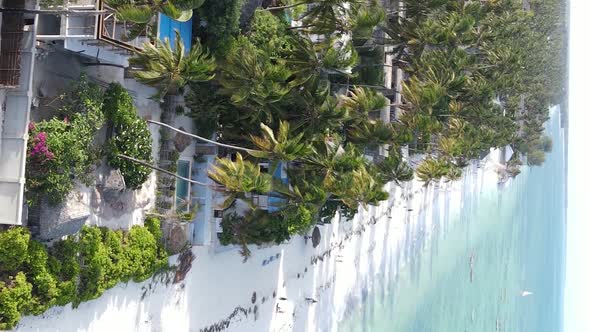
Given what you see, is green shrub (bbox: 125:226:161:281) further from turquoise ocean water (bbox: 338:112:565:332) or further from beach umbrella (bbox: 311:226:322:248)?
turquoise ocean water (bbox: 338:112:565:332)

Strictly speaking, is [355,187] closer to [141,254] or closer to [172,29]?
A: [141,254]

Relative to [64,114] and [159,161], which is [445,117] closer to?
[159,161]

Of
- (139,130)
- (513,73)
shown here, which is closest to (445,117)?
(513,73)

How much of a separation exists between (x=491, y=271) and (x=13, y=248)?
50.1 meters

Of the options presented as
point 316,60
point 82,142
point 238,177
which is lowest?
point 238,177

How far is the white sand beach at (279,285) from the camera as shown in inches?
655

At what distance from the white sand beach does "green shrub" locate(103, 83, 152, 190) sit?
131 inches

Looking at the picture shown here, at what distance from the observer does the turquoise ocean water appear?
123 feet

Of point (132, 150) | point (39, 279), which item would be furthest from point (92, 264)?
point (132, 150)

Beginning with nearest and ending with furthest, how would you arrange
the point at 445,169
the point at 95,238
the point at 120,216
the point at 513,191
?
the point at 95,238 → the point at 120,216 → the point at 445,169 → the point at 513,191

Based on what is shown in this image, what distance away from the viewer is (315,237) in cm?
2717

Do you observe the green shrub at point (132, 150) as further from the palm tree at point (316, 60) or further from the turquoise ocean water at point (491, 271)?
the turquoise ocean water at point (491, 271)

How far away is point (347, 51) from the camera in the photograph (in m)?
18.5

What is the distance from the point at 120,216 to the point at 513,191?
57340 millimetres
